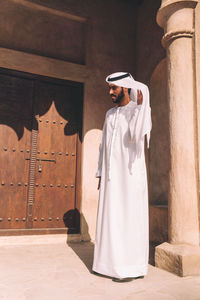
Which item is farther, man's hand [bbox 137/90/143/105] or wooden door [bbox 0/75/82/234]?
wooden door [bbox 0/75/82/234]

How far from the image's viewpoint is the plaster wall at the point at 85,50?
5008 millimetres

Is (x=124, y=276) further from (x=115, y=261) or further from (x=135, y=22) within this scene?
(x=135, y=22)

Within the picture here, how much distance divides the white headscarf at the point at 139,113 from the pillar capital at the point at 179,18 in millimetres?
963

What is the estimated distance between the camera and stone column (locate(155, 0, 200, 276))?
3.03m

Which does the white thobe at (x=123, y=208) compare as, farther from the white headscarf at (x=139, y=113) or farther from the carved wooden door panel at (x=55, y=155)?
the carved wooden door panel at (x=55, y=155)

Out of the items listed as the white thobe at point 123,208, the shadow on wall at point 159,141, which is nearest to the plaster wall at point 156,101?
the shadow on wall at point 159,141

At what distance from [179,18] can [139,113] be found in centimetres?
149

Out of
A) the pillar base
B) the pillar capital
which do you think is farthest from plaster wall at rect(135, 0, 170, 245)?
the pillar base

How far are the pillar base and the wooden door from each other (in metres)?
2.18

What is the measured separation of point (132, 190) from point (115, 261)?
27.0 inches

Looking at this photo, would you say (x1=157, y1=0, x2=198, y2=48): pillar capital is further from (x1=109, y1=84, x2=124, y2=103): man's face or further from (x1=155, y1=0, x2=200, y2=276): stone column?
Result: (x1=109, y1=84, x2=124, y2=103): man's face

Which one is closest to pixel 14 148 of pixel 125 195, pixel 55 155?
pixel 55 155

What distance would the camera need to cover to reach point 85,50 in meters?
5.48

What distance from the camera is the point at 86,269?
3.05m
